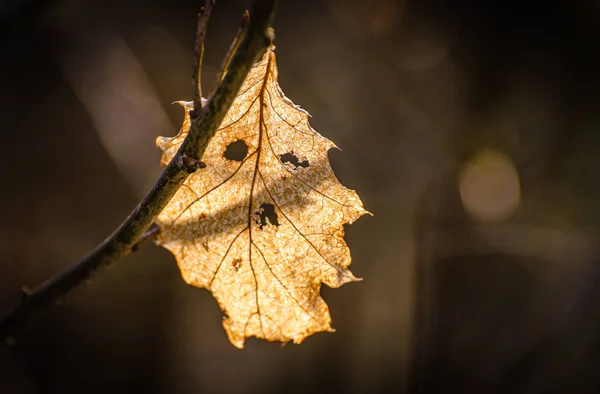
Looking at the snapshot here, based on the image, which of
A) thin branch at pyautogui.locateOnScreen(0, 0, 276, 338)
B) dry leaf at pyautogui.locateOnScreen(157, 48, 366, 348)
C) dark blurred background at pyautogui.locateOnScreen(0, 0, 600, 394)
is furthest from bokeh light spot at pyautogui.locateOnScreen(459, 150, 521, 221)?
thin branch at pyautogui.locateOnScreen(0, 0, 276, 338)

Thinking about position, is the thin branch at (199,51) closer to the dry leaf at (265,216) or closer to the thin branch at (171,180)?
the thin branch at (171,180)

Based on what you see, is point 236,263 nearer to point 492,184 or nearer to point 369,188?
point 369,188

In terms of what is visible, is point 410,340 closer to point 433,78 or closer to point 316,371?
point 316,371

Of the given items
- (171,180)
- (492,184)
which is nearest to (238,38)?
(171,180)

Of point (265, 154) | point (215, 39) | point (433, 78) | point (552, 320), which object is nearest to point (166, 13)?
point (215, 39)

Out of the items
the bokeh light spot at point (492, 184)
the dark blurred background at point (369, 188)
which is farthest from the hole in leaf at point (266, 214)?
the bokeh light spot at point (492, 184)
